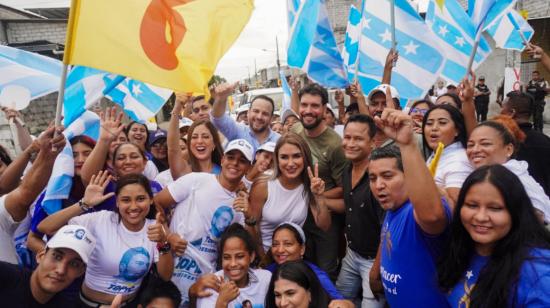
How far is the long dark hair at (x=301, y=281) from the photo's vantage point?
2.69 metres

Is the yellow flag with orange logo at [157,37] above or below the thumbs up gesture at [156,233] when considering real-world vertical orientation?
above

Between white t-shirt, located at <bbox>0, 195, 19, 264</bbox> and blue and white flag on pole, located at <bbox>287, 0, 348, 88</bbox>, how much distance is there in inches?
152

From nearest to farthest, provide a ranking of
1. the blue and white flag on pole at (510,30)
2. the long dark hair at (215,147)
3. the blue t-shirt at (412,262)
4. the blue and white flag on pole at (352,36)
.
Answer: the blue t-shirt at (412,262)
the long dark hair at (215,147)
the blue and white flag on pole at (510,30)
the blue and white flag on pole at (352,36)

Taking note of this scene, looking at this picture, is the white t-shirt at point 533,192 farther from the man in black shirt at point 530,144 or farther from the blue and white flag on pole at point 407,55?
the blue and white flag on pole at point 407,55

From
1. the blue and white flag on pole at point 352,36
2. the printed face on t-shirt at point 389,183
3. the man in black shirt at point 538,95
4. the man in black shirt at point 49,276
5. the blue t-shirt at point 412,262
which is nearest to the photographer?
the blue t-shirt at point 412,262

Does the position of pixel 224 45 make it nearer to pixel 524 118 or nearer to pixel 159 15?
pixel 159 15

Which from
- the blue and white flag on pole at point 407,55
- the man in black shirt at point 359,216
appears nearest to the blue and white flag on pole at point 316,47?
the blue and white flag on pole at point 407,55

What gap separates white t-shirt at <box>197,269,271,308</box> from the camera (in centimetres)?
279

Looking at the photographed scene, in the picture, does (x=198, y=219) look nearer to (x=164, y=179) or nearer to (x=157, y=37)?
(x=164, y=179)

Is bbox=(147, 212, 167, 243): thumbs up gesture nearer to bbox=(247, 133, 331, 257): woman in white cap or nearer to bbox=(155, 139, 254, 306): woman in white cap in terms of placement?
bbox=(155, 139, 254, 306): woman in white cap

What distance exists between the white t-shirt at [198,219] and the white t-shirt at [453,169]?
1543mm

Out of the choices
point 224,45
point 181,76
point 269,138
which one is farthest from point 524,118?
point 181,76

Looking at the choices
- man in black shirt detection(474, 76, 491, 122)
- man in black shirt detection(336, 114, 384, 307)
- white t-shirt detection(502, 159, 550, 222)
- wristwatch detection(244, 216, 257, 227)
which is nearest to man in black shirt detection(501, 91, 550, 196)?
white t-shirt detection(502, 159, 550, 222)

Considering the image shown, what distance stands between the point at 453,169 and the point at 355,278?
1286 mm
